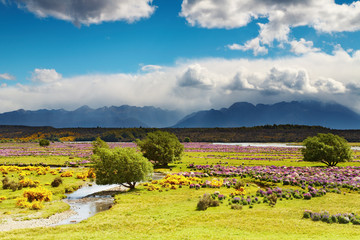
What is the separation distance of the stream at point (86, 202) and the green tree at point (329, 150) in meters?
41.0

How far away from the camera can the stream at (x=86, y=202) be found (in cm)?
2370

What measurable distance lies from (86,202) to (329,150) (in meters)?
45.8

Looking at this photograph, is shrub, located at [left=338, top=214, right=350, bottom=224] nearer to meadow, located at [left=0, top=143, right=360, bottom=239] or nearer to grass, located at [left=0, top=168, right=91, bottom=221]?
meadow, located at [left=0, top=143, right=360, bottom=239]

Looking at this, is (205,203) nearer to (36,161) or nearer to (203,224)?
(203,224)

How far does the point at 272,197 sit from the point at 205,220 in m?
8.96

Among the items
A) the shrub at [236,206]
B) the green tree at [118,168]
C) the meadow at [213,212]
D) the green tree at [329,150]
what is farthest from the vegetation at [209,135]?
the shrub at [236,206]

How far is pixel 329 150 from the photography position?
51.4 meters

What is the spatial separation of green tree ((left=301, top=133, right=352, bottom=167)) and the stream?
41.0m

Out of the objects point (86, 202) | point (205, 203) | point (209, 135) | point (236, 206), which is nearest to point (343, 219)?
point (236, 206)

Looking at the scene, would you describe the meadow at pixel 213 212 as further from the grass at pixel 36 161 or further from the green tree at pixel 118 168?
the grass at pixel 36 161

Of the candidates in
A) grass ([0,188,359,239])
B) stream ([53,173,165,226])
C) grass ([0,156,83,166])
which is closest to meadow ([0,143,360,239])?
grass ([0,188,359,239])

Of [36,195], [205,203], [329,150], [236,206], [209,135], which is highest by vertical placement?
[329,150]

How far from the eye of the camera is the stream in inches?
933

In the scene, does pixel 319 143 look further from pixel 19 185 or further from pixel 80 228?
pixel 19 185
